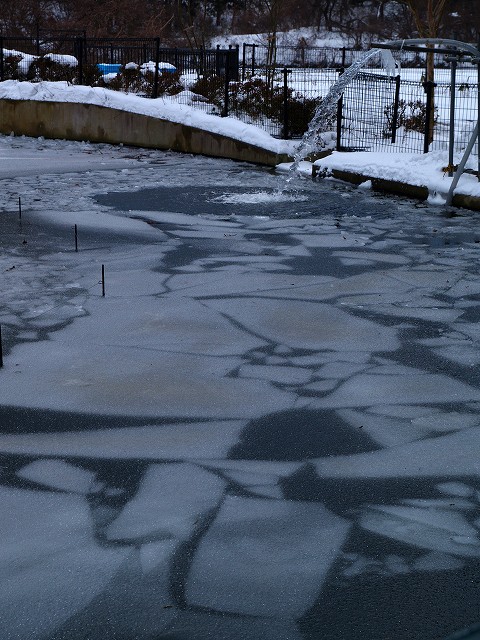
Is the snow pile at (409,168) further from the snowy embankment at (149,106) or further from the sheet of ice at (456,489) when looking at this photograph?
the sheet of ice at (456,489)

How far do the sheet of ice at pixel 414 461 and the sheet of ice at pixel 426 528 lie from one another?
40cm

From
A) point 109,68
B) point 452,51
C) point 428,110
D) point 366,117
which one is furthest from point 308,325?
point 109,68

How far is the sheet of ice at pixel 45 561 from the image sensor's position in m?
3.61

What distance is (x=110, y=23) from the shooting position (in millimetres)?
42781

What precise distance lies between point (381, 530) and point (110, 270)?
5.30 m

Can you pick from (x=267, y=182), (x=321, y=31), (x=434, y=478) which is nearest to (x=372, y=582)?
(x=434, y=478)

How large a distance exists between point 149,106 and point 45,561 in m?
17.1

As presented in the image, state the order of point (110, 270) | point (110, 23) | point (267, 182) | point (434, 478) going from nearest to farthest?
point (434, 478)
point (110, 270)
point (267, 182)
point (110, 23)

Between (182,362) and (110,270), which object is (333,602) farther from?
(110,270)

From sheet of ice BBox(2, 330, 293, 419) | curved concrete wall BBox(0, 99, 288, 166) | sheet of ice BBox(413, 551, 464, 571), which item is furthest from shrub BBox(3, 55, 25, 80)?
sheet of ice BBox(413, 551, 464, 571)

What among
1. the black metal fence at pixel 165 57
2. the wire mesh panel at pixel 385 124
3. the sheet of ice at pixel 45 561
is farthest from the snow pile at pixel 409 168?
the sheet of ice at pixel 45 561

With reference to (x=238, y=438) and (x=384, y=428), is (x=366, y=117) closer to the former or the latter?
(x=384, y=428)

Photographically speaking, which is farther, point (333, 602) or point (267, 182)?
point (267, 182)

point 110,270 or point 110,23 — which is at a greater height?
point 110,23
